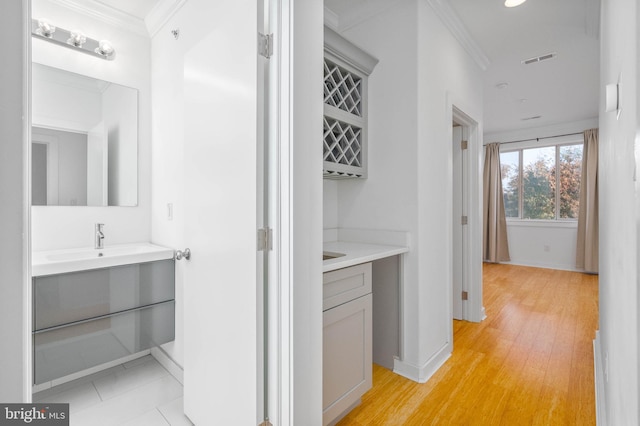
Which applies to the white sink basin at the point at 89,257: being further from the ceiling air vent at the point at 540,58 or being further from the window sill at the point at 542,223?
the window sill at the point at 542,223

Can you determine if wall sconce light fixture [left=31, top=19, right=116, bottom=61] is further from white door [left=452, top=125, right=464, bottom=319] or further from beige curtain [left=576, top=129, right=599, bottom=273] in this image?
beige curtain [left=576, top=129, right=599, bottom=273]

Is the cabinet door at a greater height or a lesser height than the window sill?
lesser

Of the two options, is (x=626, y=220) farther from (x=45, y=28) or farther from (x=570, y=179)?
(x=570, y=179)

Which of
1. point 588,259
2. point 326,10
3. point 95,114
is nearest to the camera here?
point 95,114

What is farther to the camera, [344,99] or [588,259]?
[588,259]

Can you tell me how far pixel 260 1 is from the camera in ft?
3.91

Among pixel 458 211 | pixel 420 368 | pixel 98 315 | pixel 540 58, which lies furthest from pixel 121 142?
pixel 540 58

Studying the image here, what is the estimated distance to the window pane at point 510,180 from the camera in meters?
6.12

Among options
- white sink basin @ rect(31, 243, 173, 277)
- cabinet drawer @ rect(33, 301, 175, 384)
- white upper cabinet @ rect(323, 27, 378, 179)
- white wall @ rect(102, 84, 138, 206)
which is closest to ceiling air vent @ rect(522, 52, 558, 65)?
white upper cabinet @ rect(323, 27, 378, 179)

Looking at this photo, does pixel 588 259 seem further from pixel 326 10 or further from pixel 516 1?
pixel 326 10

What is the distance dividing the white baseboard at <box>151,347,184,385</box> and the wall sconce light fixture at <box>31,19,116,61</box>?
2191 millimetres

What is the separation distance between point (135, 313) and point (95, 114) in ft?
4.68

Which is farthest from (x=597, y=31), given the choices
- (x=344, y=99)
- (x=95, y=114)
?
(x=95, y=114)
